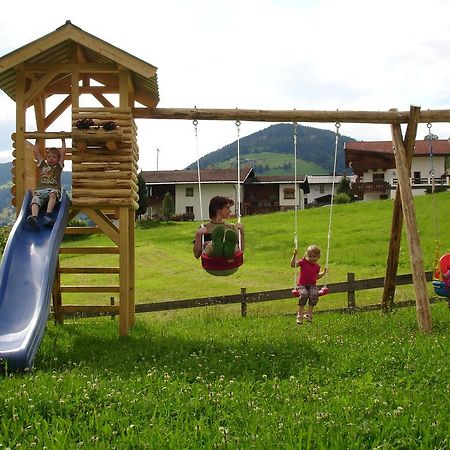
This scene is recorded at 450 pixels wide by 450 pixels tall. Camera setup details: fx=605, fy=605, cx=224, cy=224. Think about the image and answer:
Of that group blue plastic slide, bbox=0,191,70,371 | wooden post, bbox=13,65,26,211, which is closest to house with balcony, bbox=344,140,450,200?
wooden post, bbox=13,65,26,211

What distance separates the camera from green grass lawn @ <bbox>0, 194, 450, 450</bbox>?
4641 millimetres

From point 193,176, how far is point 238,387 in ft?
215

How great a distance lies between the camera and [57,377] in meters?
6.38

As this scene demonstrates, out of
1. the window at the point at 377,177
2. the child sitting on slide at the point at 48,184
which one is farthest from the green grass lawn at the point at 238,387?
the window at the point at 377,177

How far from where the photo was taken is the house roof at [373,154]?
64.7 metres

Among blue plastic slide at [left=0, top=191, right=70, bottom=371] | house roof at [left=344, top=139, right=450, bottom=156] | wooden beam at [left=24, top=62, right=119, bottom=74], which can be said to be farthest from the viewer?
house roof at [left=344, top=139, right=450, bottom=156]

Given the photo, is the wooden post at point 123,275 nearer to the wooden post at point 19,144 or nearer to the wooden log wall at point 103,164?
the wooden log wall at point 103,164

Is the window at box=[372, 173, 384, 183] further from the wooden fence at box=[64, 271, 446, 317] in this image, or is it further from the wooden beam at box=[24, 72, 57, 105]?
the wooden beam at box=[24, 72, 57, 105]

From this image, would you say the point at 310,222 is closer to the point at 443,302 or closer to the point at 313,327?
the point at 443,302

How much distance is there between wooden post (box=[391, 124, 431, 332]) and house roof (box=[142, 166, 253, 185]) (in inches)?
2045

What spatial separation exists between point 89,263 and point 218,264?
998 inches

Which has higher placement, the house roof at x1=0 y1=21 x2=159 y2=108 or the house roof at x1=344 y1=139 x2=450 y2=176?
the house roof at x1=344 y1=139 x2=450 y2=176

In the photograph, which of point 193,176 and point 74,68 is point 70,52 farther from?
point 193,176

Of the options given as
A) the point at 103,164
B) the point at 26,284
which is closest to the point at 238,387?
the point at 26,284
